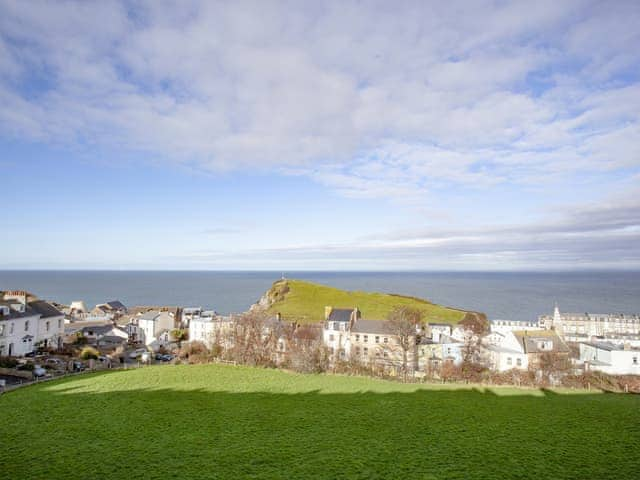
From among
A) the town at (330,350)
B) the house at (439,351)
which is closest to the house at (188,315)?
the town at (330,350)

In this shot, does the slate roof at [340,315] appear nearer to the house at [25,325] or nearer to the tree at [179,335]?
the tree at [179,335]

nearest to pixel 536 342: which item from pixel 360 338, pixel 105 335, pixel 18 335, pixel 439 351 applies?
pixel 439 351

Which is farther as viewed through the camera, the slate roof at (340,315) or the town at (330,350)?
the slate roof at (340,315)

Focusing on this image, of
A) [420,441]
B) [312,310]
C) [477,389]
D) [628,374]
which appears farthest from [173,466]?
[312,310]

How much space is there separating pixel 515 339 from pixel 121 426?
149 feet

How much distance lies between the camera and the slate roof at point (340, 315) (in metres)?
54.9

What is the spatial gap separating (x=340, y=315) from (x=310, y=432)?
4232 cm

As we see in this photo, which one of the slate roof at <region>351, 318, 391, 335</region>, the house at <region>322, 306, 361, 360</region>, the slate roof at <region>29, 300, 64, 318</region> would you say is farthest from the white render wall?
the slate roof at <region>351, 318, 391, 335</region>

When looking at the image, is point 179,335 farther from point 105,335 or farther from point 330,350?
point 330,350

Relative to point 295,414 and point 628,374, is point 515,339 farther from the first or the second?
point 295,414

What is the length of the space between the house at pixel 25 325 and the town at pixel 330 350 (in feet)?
0.34

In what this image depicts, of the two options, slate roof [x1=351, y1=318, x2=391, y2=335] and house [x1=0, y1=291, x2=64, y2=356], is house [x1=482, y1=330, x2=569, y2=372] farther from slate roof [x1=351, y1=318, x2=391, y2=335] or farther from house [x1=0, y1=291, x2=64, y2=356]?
house [x1=0, y1=291, x2=64, y2=356]

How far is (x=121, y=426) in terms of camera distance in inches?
578

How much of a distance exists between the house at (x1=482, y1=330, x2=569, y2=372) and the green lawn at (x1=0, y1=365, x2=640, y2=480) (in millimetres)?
25699
